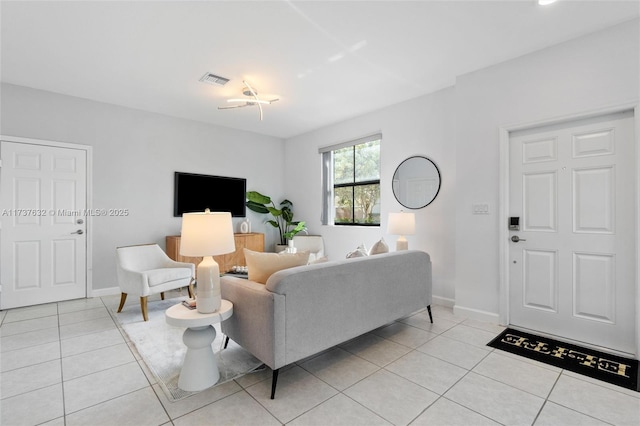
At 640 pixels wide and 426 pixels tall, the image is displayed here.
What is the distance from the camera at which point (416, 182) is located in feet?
13.2

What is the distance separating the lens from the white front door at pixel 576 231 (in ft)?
8.04

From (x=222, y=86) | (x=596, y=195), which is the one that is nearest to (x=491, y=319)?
(x=596, y=195)

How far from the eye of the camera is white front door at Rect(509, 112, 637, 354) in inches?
96.4

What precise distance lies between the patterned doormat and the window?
2331mm

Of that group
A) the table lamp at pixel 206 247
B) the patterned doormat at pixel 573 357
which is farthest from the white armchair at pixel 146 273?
the patterned doormat at pixel 573 357

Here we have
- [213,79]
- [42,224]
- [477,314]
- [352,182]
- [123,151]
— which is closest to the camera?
[477,314]

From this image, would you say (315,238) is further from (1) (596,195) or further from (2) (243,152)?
(1) (596,195)

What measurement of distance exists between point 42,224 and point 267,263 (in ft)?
11.7

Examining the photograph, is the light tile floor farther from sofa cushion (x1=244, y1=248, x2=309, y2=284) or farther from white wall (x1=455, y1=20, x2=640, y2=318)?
white wall (x1=455, y1=20, x2=640, y2=318)

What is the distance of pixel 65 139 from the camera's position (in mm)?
3969

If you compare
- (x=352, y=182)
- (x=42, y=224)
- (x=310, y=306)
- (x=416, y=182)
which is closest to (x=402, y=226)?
(x=416, y=182)

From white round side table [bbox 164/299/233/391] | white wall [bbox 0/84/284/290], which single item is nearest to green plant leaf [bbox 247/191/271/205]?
white wall [bbox 0/84/284/290]

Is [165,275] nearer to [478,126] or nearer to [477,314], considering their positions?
[477,314]

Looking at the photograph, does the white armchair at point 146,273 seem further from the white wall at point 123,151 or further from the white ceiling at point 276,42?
the white ceiling at point 276,42
